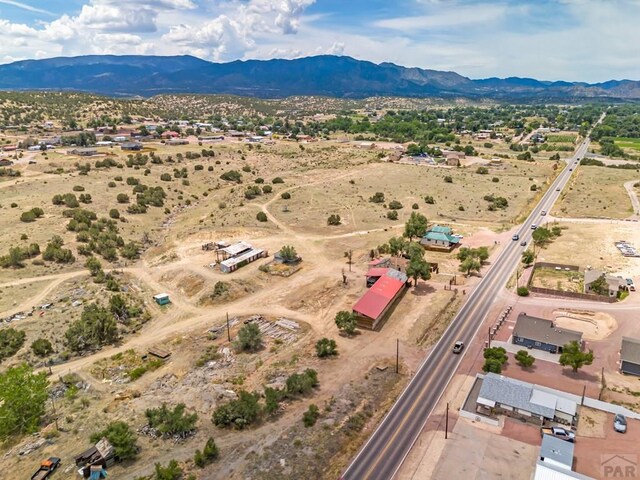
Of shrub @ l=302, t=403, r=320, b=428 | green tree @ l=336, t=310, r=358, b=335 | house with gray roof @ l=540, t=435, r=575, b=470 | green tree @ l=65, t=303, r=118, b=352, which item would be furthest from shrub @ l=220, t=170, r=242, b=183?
house with gray roof @ l=540, t=435, r=575, b=470

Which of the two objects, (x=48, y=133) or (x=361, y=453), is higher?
(x=48, y=133)

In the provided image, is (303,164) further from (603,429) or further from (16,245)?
(603,429)

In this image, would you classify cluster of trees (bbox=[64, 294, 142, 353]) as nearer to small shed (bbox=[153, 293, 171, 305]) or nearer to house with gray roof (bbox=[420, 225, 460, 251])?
small shed (bbox=[153, 293, 171, 305])

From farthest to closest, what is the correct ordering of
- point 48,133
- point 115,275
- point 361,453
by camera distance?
point 48,133 → point 115,275 → point 361,453

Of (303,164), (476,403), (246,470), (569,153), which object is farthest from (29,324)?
(569,153)

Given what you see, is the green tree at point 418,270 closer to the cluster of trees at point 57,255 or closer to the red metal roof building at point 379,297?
the red metal roof building at point 379,297

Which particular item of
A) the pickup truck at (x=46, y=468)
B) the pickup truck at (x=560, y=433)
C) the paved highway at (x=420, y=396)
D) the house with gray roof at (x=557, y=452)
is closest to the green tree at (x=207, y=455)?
the paved highway at (x=420, y=396)
